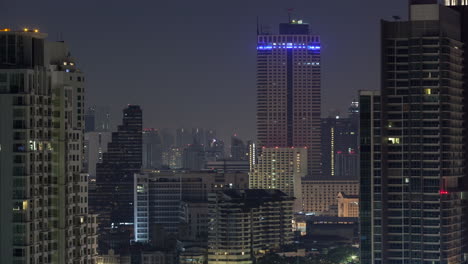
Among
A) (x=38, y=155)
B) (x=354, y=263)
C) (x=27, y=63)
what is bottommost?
(x=354, y=263)

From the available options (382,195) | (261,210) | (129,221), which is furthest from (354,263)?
(129,221)

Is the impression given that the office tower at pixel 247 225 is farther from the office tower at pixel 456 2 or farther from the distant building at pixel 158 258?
the office tower at pixel 456 2

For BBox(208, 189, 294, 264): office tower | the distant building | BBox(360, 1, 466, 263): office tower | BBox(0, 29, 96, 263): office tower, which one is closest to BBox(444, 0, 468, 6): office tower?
BBox(360, 1, 466, 263): office tower

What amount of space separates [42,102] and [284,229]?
98787 millimetres

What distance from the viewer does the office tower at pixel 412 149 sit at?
9044 centimetres

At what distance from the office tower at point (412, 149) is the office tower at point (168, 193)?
8473cm

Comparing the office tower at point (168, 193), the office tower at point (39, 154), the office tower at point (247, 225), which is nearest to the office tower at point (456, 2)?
the office tower at point (247, 225)

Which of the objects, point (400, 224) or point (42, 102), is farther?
point (400, 224)

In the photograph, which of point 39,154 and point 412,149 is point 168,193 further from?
point 39,154

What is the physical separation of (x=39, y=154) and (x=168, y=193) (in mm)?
126700

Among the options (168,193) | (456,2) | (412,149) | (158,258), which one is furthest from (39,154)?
(168,193)

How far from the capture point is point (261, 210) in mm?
145625

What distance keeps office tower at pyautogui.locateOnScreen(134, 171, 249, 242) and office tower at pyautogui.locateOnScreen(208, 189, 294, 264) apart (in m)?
24.6

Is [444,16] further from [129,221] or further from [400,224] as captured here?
[129,221]
